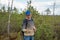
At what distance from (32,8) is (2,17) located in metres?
3.01

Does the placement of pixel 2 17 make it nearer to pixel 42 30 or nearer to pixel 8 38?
pixel 8 38

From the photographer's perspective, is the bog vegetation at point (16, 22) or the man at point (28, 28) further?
the bog vegetation at point (16, 22)

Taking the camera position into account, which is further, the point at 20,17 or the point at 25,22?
the point at 20,17

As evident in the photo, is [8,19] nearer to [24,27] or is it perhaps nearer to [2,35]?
[2,35]

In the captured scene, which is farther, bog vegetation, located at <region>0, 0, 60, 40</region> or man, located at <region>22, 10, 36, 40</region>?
bog vegetation, located at <region>0, 0, 60, 40</region>

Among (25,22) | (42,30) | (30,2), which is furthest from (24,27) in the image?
(30,2)

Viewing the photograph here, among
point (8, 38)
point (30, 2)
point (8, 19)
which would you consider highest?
point (30, 2)

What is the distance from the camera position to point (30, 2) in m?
16.2

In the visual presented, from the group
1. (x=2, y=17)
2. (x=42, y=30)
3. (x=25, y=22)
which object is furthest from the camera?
(x=2, y=17)

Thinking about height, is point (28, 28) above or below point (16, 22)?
above

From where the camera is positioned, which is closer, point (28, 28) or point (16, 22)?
point (28, 28)

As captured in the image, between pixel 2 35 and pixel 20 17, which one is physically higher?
pixel 20 17

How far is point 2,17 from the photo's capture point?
1864 cm

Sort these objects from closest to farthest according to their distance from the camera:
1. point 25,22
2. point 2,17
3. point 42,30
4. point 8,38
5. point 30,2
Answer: point 25,22 → point 42,30 → point 30,2 → point 8,38 → point 2,17
